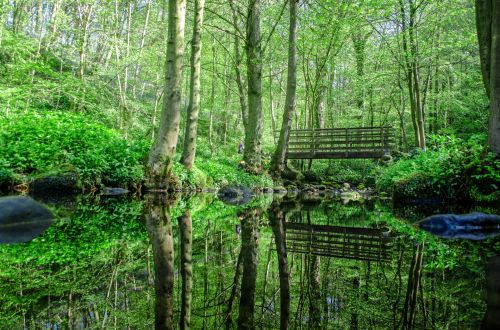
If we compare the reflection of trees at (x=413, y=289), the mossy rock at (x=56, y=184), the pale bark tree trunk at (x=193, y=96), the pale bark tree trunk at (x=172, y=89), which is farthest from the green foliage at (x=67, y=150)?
the reflection of trees at (x=413, y=289)

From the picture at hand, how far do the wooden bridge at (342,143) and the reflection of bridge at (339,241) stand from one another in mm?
14242

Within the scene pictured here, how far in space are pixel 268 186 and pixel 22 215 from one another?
1138 cm

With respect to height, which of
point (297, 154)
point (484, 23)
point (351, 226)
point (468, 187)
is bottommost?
point (351, 226)

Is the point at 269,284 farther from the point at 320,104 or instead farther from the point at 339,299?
the point at 320,104

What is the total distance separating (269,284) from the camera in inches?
109

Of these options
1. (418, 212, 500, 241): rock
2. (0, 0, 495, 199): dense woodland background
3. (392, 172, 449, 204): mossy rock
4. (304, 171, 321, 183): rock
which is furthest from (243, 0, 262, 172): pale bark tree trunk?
(418, 212, 500, 241): rock

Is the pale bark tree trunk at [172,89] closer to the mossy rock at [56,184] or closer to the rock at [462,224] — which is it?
the mossy rock at [56,184]

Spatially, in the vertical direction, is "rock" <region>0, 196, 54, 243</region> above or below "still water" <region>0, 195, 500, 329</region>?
above

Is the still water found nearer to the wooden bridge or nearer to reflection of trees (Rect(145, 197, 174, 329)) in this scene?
reflection of trees (Rect(145, 197, 174, 329))

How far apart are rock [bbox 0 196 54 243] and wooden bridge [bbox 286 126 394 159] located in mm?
15534

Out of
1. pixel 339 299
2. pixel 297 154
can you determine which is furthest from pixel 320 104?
pixel 339 299

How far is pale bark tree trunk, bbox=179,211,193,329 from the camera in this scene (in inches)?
82.0

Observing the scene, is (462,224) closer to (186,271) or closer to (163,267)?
(186,271)

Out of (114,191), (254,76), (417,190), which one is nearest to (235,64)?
(254,76)
